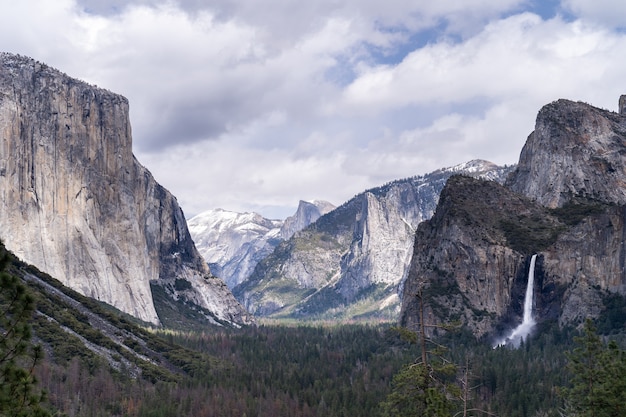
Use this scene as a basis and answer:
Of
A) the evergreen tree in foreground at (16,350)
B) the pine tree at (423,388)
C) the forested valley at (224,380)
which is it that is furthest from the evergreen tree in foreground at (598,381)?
the evergreen tree in foreground at (16,350)

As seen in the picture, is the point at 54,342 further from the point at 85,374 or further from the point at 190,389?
the point at 190,389

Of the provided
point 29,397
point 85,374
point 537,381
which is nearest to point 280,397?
point 85,374

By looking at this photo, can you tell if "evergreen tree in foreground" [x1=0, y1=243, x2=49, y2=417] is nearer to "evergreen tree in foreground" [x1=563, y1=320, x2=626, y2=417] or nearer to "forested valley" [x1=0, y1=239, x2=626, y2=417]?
"evergreen tree in foreground" [x1=563, y1=320, x2=626, y2=417]

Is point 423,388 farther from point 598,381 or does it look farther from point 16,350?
point 16,350

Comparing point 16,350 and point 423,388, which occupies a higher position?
point 16,350

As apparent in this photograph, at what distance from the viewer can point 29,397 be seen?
95.9 ft

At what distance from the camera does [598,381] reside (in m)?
60.2

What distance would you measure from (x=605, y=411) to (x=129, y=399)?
10584 centimetres

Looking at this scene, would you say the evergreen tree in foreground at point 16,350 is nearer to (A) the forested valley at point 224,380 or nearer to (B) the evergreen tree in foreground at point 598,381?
(B) the evergreen tree in foreground at point 598,381

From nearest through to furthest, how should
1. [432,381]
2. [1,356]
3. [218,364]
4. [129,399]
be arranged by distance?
1. [1,356]
2. [432,381]
3. [129,399]
4. [218,364]

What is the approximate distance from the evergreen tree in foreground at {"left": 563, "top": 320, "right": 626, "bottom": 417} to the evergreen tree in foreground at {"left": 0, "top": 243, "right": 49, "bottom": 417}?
4334 cm

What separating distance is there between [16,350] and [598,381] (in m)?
51.4

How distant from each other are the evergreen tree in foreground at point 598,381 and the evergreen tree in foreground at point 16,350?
43341 millimetres

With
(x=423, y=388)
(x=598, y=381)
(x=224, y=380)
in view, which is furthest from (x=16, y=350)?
(x=224, y=380)
